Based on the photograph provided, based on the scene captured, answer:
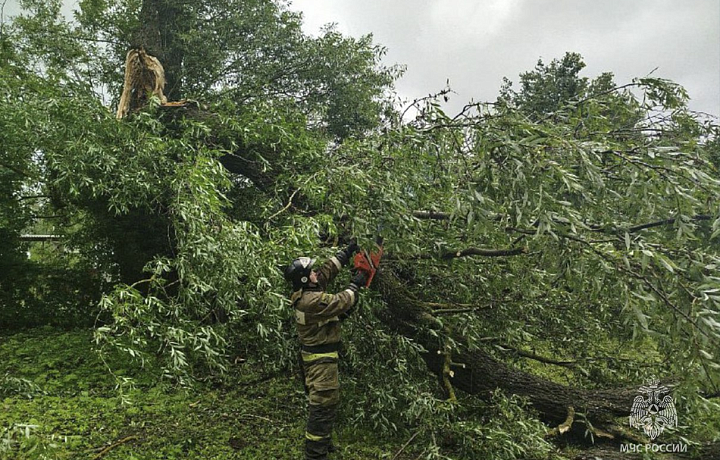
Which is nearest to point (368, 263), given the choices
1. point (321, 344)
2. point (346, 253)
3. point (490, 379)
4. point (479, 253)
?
point (346, 253)

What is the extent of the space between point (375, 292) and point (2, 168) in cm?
563

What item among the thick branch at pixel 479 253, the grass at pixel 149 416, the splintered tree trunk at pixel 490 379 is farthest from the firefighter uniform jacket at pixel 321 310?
the grass at pixel 149 416

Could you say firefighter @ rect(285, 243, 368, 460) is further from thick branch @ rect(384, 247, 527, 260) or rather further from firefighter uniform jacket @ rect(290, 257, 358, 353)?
thick branch @ rect(384, 247, 527, 260)

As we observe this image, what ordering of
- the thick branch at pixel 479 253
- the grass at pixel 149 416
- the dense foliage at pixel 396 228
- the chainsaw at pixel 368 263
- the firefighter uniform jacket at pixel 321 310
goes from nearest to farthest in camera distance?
the dense foliage at pixel 396 228
the firefighter uniform jacket at pixel 321 310
the chainsaw at pixel 368 263
the thick branch at pixel 479 253
the grass at pixel 149 416

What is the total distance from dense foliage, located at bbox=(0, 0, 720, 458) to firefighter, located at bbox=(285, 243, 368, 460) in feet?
0.67

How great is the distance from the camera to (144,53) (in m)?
6.60

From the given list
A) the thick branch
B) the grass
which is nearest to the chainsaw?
the thick branch

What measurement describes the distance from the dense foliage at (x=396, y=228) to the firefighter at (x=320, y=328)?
0.21 meters

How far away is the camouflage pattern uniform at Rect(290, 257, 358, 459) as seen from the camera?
347 cm

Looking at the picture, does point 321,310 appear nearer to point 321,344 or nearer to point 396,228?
point 321,344

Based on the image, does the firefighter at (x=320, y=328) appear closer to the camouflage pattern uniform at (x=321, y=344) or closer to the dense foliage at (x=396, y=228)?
the camouflage pattern uniform at (x=321, y=344)

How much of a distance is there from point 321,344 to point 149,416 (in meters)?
2.15

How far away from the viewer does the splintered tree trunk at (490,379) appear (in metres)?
4.19

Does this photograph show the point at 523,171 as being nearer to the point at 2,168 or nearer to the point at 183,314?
the point at 183,314
